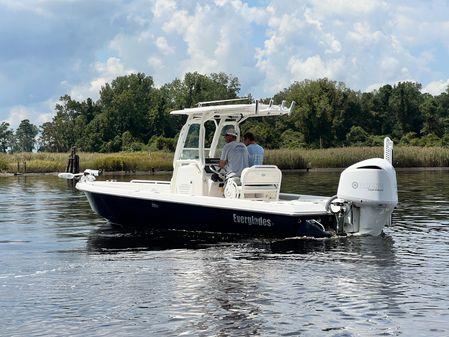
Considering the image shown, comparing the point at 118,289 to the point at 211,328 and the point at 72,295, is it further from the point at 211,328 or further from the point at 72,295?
the point at 211,328

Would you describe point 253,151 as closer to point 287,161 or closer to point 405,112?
point 287,161

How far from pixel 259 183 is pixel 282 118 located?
70765 mm

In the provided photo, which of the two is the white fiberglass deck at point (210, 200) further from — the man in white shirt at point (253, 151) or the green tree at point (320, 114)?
the green tree at point (320, 114)

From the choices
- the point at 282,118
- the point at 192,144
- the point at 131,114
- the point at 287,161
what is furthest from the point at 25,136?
the point at 192,144

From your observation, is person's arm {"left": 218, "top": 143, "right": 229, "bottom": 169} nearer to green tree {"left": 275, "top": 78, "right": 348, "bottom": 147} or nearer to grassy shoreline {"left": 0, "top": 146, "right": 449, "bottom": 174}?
grassy shoreline {"left": 0, "top": 146, "right": 449, "bottom": 174}

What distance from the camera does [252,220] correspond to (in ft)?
42.7

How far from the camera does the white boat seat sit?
13.8 m

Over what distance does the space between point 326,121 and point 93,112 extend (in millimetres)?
35338

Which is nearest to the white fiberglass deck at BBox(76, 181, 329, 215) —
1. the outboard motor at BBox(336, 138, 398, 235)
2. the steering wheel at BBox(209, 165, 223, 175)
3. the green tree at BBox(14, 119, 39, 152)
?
the outboard motor at BBox(336, 138, 398, 235)

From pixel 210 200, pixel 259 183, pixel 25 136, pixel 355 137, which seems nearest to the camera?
pixel 210 200

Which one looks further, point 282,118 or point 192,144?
point 282,118

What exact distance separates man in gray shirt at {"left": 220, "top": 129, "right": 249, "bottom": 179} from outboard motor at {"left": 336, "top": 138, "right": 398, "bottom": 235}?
7.86 feet

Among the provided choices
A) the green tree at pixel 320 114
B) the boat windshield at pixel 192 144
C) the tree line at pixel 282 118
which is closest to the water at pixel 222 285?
the boat windshield at pixel 192 144

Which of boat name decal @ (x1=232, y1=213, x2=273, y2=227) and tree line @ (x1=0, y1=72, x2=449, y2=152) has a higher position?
tree line @ (x1=0, y1=72, x2=449, y2=152)
